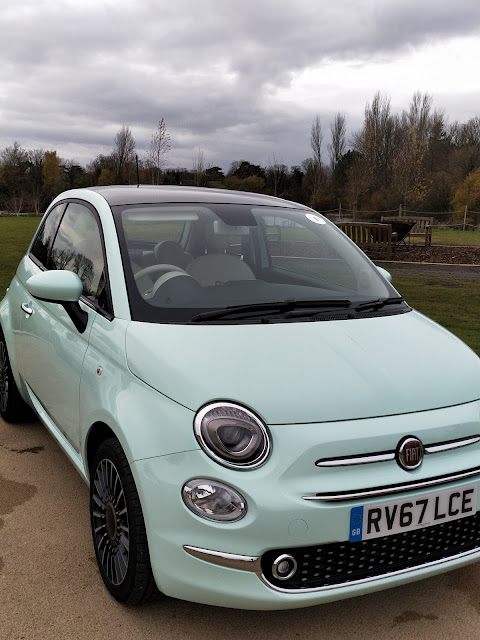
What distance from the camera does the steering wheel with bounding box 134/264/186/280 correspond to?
9.25 feet

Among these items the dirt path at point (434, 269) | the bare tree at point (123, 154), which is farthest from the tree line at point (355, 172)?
the dirt path at point (434, 269)

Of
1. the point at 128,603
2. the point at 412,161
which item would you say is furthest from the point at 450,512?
the point at 412,161

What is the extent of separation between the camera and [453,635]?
2330 millimetres

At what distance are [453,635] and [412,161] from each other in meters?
43.8

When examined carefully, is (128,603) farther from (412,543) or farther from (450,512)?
(450,512)

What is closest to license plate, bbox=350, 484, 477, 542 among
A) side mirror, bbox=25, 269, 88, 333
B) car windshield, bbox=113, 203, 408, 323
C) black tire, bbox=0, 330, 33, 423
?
car windshield, bbox=113, 203, 408, 323

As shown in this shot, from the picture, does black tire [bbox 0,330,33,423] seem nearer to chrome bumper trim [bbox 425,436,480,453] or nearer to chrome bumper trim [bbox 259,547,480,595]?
chrome bumper trim [bbox 259,547,480,595]

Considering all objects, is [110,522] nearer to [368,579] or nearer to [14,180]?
[368,579]

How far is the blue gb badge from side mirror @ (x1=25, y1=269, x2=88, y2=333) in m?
1.44

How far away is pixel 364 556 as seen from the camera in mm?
2104

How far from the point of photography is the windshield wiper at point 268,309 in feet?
8.54

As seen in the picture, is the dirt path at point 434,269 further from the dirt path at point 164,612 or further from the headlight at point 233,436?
the headlight at point 233,436

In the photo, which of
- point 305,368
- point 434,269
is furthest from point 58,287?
point 434,269

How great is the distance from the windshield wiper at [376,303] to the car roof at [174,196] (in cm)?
99
